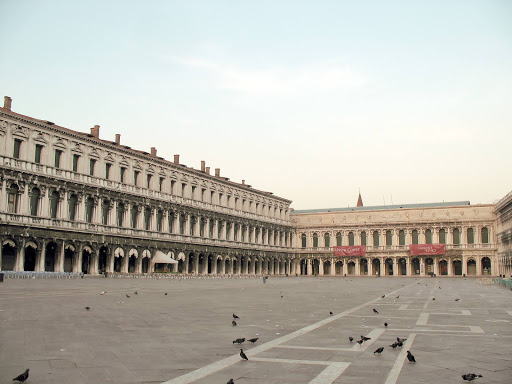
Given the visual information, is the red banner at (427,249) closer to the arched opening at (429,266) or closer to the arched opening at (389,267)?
the arched opening at (429,266)

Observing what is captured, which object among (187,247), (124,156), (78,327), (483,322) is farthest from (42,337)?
(187,247)

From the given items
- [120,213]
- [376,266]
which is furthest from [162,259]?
[376,266]

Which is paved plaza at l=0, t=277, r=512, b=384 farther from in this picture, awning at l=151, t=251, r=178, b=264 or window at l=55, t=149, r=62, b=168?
awning at l=151, t=251, r=178, b=264

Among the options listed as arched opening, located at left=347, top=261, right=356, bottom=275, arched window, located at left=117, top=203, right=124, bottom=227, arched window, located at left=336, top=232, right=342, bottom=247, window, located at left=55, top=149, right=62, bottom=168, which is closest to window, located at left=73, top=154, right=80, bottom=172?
window, located at left=55, top=149, right=62, bottom=168

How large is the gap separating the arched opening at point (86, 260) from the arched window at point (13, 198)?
806cm

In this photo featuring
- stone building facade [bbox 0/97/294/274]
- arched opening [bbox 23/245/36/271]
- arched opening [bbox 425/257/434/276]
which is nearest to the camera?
stone building facade [bbox 0/97/294/274]

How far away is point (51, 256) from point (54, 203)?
4.52 metres

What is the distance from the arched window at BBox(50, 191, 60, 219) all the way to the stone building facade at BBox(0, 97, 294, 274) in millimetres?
85

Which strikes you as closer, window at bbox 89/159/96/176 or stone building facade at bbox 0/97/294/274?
stone building facade at bbox 0/97/294/274

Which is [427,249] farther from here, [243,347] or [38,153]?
[243,347]

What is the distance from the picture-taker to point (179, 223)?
58188 millimetres

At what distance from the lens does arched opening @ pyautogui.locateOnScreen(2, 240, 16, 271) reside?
3888 centimetres

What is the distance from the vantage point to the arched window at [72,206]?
146 feet

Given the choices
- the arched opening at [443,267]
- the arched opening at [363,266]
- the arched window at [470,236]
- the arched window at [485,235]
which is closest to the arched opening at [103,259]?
the arched opening at [363,266]
